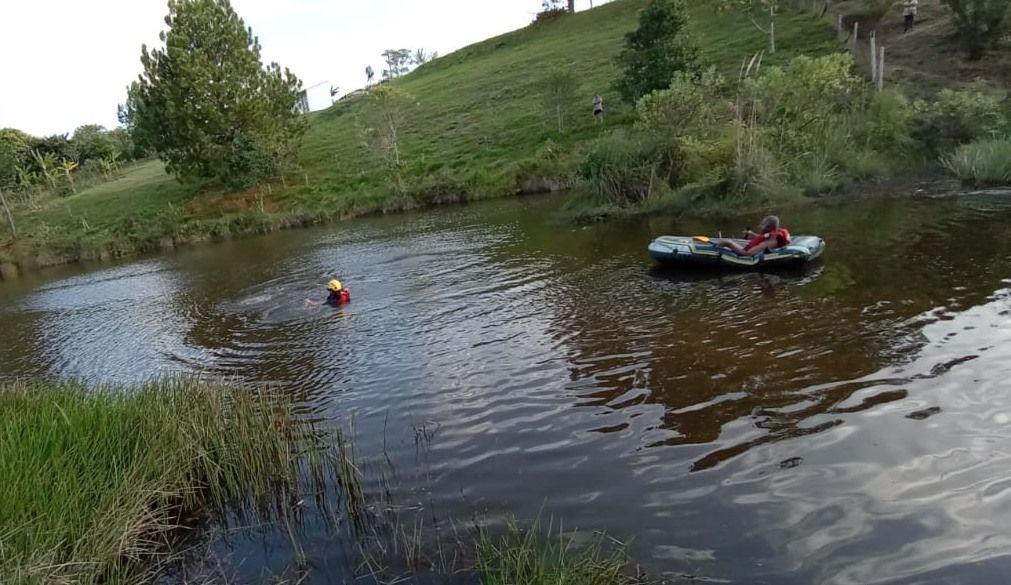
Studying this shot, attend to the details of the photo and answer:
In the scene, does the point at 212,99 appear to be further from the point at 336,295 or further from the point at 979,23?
the point at 979,23

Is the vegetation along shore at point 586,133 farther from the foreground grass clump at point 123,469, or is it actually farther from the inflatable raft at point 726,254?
the foreground grass clump at point 123,469

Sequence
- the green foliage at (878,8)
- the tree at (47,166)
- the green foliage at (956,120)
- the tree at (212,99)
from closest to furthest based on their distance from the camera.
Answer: the green foliage at (956,120) < the green foliage at (878,8) < the tree at (212,99) < the tree at (47,166)

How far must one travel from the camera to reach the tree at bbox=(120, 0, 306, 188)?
38.2 meters

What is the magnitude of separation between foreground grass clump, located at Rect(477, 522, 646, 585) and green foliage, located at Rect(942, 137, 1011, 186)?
65.0ft

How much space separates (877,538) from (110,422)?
730 cm

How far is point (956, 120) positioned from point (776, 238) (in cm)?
1275

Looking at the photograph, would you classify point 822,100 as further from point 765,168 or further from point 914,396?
point 914,396

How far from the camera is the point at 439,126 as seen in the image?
4806 centimetres

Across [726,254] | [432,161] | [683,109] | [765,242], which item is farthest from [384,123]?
[765,242]

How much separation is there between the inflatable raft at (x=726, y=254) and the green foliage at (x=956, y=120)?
36.6 feet

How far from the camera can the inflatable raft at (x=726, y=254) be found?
13805 millimetres

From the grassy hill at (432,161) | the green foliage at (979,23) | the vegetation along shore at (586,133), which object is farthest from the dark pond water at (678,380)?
the grassy hill at (432,161)

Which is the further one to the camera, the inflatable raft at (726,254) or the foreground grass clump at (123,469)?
the inflatable raft at (726,254)

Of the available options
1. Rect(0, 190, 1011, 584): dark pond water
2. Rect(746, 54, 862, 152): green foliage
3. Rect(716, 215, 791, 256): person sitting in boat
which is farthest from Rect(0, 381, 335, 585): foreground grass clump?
Rect(746, 54, 862, 152): green foliage
